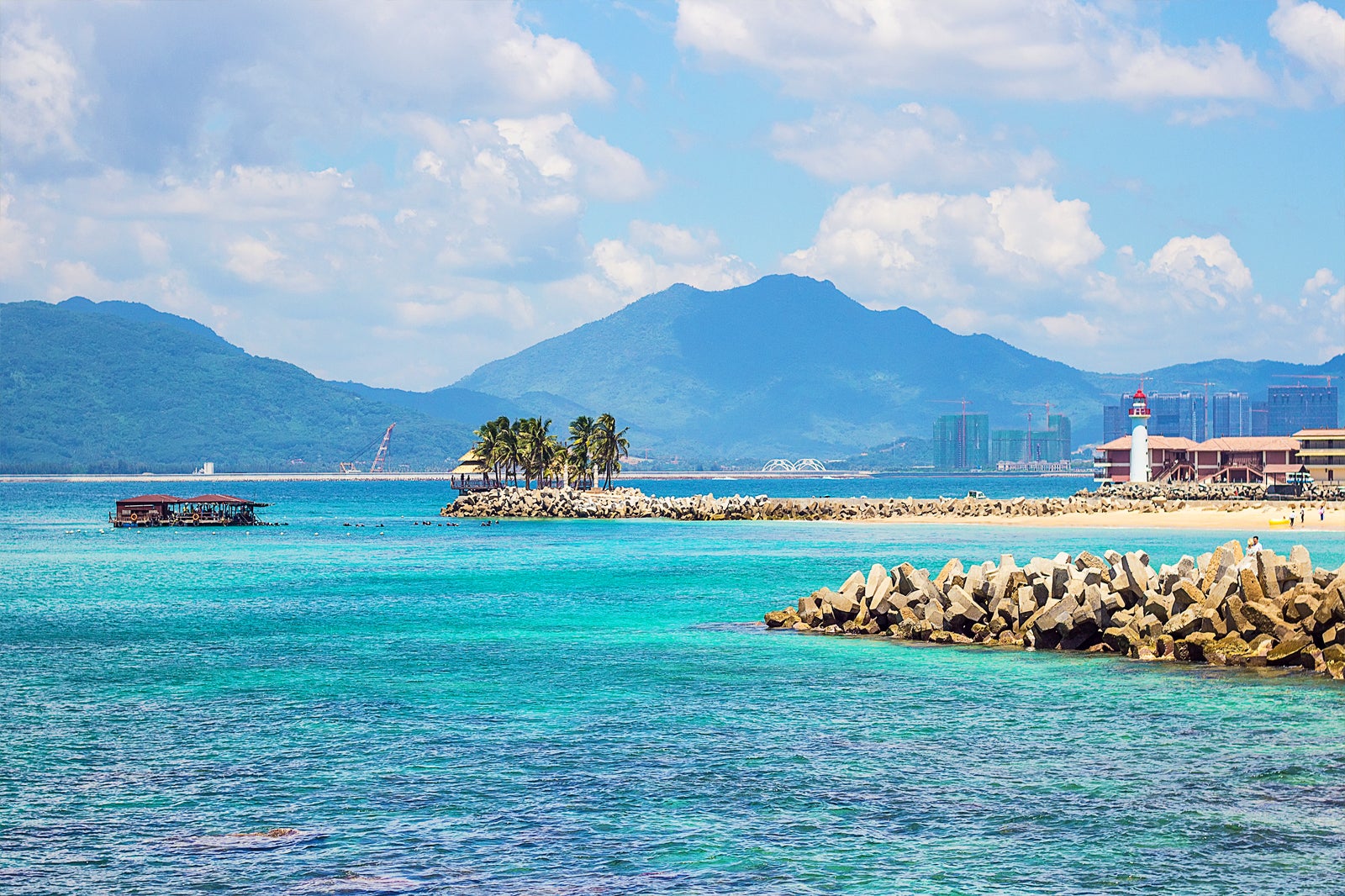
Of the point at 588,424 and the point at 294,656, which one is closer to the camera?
the point at 294,656

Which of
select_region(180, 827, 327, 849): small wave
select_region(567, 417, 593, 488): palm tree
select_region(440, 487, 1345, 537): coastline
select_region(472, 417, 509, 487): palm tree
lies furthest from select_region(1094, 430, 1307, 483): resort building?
select_region(180, 827, 327, 849): small wave

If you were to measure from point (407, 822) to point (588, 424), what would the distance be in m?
140

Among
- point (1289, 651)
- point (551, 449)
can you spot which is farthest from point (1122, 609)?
point (551, 449)

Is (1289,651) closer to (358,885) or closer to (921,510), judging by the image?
(358,885)

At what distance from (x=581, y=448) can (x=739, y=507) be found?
99.1ft

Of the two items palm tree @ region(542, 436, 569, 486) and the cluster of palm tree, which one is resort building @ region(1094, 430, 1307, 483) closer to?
the cluster of palm tree

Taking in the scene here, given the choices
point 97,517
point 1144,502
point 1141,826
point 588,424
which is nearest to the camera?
point 1141,826

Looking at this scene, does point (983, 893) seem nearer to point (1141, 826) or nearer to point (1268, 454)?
point (1141, 826)

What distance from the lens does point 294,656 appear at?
32625 mm

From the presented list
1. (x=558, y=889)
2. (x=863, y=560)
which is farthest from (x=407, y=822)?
(x=863, y=560)

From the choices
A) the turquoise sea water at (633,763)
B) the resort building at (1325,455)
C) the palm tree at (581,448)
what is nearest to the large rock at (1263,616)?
the turquoise sea water at (633,763)

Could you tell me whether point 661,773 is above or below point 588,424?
below

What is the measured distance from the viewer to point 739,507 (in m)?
131

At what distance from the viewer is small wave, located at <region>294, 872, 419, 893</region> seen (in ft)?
46.7
